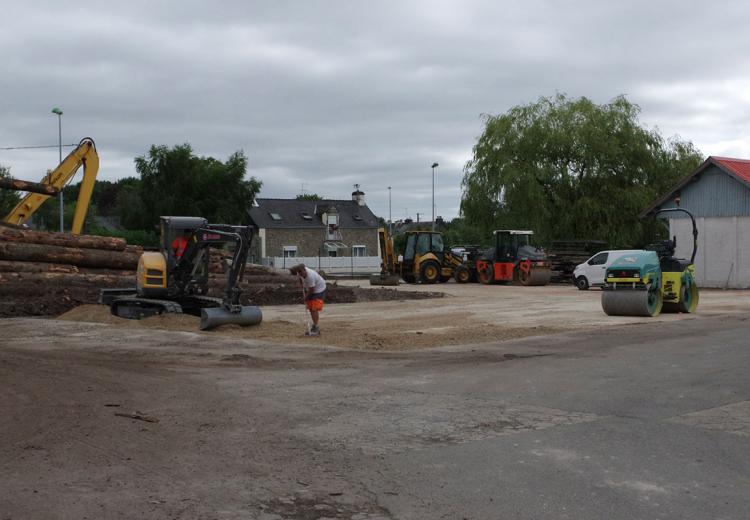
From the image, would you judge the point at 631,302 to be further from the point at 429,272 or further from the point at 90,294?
the point at 429,272

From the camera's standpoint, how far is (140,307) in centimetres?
2005

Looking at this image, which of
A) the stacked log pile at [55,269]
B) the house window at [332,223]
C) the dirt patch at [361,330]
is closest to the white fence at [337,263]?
the house window at [332,223]

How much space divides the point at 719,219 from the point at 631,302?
18.1 m

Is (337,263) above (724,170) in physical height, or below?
below

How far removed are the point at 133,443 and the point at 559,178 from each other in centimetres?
4163

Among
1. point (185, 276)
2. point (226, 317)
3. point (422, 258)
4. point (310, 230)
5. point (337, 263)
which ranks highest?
point (310, 230)

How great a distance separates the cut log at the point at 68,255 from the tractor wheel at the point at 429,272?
16813mm

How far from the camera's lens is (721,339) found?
15.4 meters

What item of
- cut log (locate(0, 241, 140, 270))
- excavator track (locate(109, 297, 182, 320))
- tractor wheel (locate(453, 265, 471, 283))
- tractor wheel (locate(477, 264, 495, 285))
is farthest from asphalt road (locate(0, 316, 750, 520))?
tractor wheel (locate(453, 265, 471, 283))

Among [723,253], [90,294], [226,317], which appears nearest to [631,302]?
[226,317]

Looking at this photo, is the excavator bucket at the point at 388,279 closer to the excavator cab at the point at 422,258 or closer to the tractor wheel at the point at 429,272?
the tractor wheel at the point at 429,272

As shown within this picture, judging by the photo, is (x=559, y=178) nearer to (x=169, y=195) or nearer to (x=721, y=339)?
(x=721, y=339)

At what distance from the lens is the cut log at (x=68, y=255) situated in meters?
27.2

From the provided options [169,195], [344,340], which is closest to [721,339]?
[344,340]
